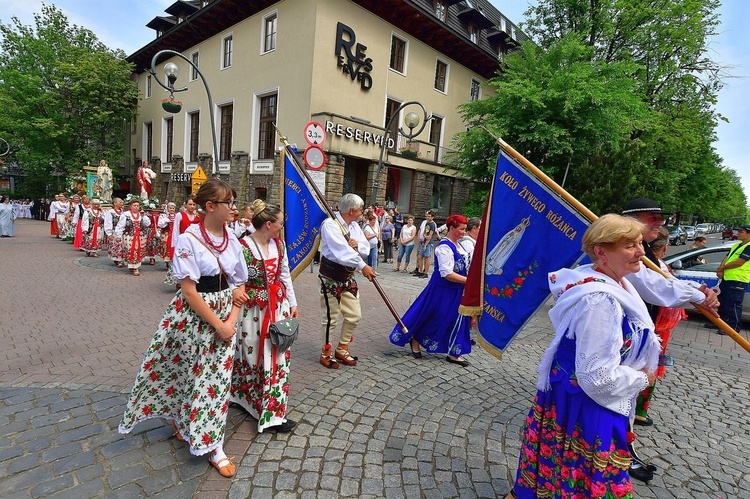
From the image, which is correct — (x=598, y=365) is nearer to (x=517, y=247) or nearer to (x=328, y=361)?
(x=517, y=247)

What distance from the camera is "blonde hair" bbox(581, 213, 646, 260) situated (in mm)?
1750

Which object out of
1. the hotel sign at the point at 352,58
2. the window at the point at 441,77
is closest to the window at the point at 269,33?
the hotel sign at the point at 352,58

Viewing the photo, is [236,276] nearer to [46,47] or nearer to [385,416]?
[385,416]

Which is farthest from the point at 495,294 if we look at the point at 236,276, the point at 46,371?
the point at 46,371

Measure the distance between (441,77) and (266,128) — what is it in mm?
10331

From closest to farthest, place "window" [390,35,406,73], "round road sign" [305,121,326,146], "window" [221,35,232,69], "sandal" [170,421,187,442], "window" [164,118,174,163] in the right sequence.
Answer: "sandal" [170,421,187,442] → "round road sign" [305,121,326,146] → "window" [390,35,406,73] → "window" [221,35,232,69] → "window" [164,118,174,163]

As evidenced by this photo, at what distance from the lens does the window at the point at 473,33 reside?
2325 cm

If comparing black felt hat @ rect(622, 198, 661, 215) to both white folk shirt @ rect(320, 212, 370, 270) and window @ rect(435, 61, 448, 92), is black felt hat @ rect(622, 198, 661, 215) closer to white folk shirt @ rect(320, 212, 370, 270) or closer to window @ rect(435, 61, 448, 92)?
white folk shirt @ rect(320, 212, 370, 270)

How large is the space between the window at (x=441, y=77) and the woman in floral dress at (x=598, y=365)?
73.4ft

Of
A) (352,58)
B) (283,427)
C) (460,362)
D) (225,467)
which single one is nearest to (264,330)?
(283,427)

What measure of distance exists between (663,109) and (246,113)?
20.8 metres

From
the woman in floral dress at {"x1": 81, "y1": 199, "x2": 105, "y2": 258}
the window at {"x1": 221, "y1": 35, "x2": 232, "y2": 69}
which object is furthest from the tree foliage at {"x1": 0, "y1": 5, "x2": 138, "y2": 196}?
the woman in floral dress at {"x1": 81, "y1": 199, "x2": 105, "y2": 258}

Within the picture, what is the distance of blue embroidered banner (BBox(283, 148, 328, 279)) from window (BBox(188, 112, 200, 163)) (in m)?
22.1

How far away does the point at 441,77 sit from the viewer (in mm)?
22438
